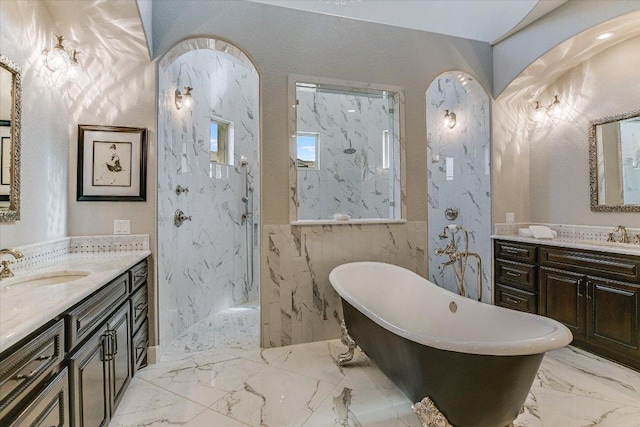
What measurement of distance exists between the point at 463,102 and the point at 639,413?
3253 millimetres

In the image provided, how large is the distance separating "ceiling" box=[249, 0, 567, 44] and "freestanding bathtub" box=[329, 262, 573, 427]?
247cm

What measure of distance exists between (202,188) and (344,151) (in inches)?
65.3

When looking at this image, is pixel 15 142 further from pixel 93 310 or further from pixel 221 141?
pixel 221 141

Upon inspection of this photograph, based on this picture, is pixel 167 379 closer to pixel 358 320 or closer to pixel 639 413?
pixel 358 320

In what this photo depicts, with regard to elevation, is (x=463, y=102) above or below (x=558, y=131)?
above

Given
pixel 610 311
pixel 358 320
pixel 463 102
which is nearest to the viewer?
pixel 358 320

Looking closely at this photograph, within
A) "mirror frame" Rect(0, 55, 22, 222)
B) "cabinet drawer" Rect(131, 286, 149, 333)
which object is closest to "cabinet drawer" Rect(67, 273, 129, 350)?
"cabinet drawer" Rect(131, 286, 149, 333)

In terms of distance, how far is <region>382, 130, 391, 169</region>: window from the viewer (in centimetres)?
336

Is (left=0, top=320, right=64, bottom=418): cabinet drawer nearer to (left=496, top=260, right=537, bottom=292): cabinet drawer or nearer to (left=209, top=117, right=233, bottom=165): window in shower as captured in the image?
(left=209, top=117, right=233, bottom=165): window in shower

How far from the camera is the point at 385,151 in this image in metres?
3.43

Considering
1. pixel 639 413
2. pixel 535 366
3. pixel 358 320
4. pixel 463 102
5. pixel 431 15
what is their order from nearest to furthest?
1. pixel 535 366
2. pixel 639 413
3. pixel 358 320
4. pixel 431 15
5. pixel 463 102

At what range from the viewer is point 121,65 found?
2518 millimetres


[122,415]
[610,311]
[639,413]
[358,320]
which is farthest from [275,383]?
[610,311]

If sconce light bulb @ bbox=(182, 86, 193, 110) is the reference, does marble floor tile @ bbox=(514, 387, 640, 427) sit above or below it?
below
